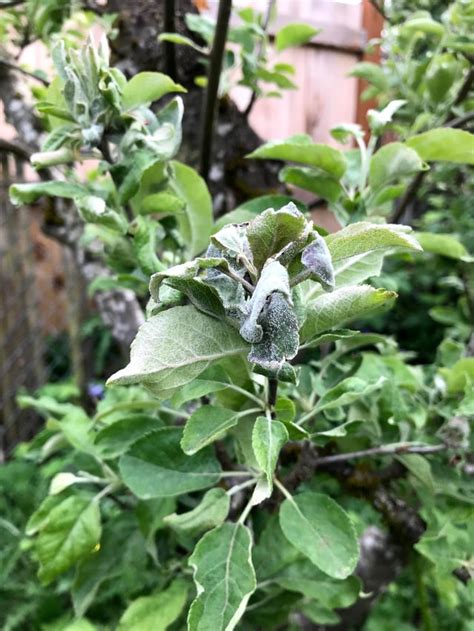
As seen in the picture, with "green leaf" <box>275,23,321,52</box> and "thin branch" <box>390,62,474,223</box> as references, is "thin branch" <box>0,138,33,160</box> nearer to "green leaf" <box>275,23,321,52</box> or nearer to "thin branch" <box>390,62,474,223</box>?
"green leaf" <box>275,23,321,52</box>

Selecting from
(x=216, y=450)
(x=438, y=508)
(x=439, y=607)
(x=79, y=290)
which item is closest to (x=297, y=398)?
(x=216, y=450)

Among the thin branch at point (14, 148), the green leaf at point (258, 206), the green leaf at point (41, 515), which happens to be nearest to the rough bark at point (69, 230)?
the thin branch at point (14, 148)

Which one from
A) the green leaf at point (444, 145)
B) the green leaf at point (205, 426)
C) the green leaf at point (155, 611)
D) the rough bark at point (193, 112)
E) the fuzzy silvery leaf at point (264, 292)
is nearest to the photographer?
the fuzzy silvery leaf at point (264, 292)

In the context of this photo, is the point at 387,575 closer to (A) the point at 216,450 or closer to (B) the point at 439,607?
(A) the point at 216,450

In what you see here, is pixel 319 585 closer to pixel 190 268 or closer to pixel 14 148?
pixel 190 268

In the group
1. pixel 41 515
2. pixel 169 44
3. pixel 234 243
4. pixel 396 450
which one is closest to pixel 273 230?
pixel 234 243

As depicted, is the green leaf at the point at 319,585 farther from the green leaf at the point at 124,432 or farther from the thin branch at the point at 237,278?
the thin branch at the point at 237,278
